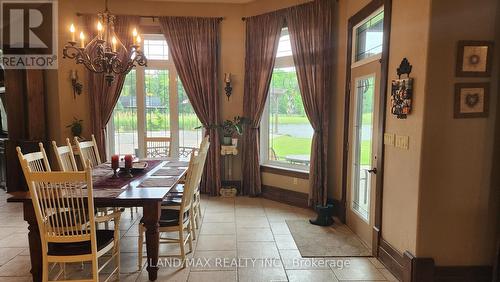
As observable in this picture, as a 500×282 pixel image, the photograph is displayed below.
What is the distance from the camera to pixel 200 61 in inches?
201

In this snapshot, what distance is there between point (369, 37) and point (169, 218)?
2.90 meters

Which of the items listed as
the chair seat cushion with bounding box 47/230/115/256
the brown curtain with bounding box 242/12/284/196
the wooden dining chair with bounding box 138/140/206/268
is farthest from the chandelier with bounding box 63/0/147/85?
the brown curtain with bounding box 242/12/284/196

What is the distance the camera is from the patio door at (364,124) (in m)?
3.27

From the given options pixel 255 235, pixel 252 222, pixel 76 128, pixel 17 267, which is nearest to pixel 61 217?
pixel 17 267

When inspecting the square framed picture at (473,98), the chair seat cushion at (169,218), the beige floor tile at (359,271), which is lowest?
the beige floor tile at (359,271)

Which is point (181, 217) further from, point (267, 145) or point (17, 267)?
point (267, 145)

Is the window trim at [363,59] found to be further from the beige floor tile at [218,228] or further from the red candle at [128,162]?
the red candle at [128,162]

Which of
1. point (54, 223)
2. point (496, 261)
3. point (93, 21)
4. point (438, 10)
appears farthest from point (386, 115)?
point (93, 21)

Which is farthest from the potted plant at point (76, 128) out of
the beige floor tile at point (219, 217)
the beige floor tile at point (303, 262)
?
the beige floor tile at point (303, 262)

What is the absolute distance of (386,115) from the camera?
297 centimetres

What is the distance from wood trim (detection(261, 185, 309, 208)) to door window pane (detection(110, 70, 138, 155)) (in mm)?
2407

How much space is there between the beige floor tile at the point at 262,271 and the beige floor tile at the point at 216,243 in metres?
0.40

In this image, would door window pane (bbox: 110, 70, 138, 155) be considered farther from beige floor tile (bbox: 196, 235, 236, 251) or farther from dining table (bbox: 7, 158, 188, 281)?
beige floor tile (bbox: 196, 235, 236, 251)

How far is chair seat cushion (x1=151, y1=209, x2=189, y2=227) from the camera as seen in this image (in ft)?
9.28
